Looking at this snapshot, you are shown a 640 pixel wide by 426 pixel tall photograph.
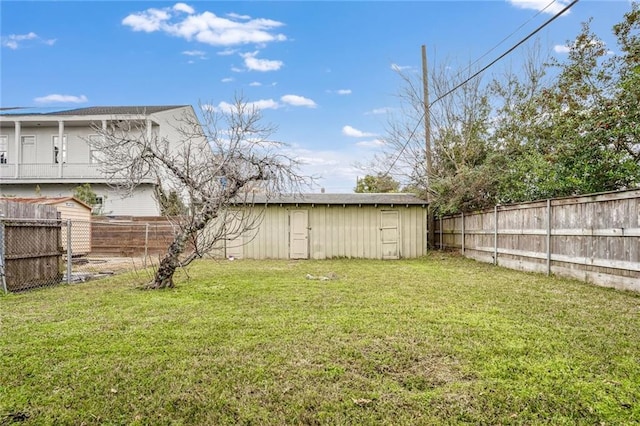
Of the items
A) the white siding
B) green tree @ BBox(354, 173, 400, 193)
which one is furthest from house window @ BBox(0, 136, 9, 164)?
green tree @ BBox(354, 173, 400, 193)

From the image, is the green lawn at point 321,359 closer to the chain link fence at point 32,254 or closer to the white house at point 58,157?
the chain link fence at point 32,254

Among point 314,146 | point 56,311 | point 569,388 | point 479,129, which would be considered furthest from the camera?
point 314,146

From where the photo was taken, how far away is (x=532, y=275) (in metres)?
7.67

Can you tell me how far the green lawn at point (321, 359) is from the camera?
2275 mm

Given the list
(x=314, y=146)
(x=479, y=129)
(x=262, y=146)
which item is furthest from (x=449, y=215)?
(x=262, y=146)

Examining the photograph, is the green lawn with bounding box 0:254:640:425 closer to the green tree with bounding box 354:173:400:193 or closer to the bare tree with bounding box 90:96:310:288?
the bare tree with bounding box 90:96:310:288

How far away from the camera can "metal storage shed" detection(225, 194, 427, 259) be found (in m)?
12.4

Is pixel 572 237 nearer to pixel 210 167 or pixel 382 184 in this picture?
pixel 210 167

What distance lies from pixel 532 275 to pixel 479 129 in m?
7.82

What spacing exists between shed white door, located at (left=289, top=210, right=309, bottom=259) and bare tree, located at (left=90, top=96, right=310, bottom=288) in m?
3.95

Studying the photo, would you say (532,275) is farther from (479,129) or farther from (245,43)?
(245,43)

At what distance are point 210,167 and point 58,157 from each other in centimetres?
1348

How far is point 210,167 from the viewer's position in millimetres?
7004

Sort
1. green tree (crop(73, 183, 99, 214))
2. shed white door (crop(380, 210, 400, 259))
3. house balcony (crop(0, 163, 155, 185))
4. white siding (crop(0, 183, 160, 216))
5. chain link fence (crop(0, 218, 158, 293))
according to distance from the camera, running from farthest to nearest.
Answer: white siding (crop(0, 183, 160, 216)), house balcony (crop(0, 163, 155, 185)), green tree (crop(73, 183, 99, 214)), shed white door (crop(380, 210, 400, 259)), chain link fence (crop(0, 218, 158, 293))
